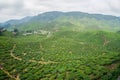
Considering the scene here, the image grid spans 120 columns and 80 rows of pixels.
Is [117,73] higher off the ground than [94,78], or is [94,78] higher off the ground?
[117,73]

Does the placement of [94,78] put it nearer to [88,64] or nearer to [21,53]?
[88,64]

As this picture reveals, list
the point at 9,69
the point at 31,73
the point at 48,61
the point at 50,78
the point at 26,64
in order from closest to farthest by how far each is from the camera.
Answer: the point at 50,78 < the point at 31,73 < the point at 9,69 < the point at 26,64 < the point at 48,61

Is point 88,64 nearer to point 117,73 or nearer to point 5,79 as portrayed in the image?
point 117,73

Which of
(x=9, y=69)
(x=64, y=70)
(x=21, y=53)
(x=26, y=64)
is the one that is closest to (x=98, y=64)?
(x=64, y=70)

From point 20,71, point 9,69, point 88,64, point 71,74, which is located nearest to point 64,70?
point 71,74

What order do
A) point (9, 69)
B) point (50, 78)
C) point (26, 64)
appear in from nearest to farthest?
point (50, 78)
point (9, 69)
point (26, 64)

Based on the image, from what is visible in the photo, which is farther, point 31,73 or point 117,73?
point 31,73

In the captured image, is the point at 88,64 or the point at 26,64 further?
the point at 26,64

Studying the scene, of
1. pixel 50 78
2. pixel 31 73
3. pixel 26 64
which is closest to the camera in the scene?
pixel 50 78

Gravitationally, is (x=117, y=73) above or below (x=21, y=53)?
above
